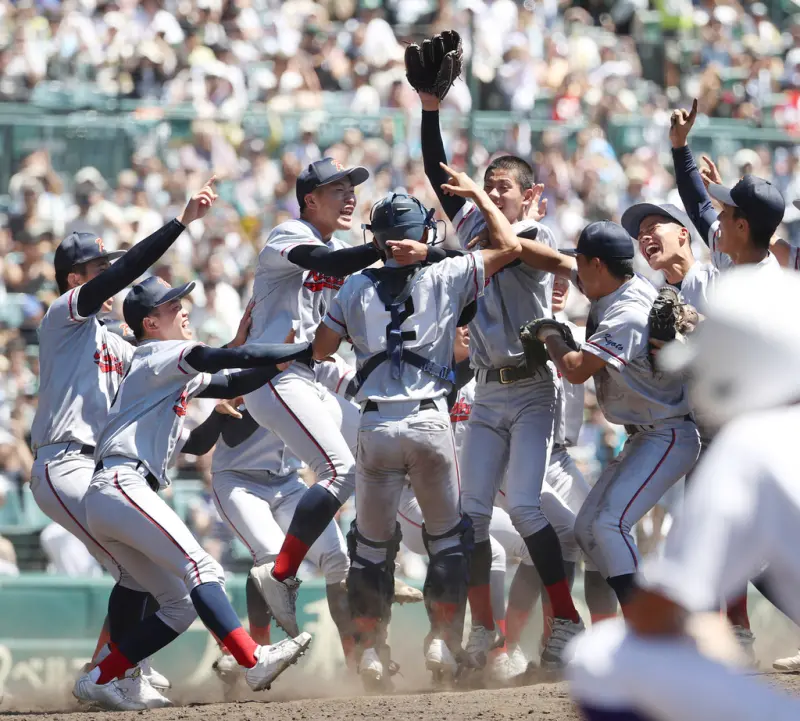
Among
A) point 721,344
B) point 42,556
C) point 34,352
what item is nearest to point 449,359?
point 721,344

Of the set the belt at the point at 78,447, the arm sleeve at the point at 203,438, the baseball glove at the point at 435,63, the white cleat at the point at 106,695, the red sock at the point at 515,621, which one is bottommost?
the red sock at the point at 515,621

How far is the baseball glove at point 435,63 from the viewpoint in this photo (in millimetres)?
5520

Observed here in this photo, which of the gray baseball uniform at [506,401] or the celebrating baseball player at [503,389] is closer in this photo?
the celebrating baseball player at [503,389]

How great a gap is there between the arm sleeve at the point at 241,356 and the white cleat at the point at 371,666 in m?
1.35

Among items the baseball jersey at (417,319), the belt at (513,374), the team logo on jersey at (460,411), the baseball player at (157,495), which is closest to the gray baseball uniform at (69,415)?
the baseball player at (157,495)

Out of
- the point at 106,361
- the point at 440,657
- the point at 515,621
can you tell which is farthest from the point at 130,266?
the point at 515,621

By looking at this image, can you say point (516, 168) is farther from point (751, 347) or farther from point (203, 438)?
point (751, 347)

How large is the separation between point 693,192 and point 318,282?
1.83m

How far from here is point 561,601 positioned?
5.50 metres

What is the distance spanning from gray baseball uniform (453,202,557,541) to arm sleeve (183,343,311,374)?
2.99 ft

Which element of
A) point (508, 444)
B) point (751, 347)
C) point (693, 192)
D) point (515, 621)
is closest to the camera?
point (751, 347)

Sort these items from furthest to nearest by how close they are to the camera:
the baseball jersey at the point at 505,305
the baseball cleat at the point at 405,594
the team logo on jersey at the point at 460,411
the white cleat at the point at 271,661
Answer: the team logo on jersey at the point at 460,411
the baseball cleat at the point at 405,594
the baseball jersey at the point at 505,305
the white cleat at the point at 271,661

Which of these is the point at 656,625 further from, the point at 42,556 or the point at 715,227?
the point at 42,556

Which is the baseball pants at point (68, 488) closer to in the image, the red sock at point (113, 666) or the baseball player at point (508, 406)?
the red sock at point (113, 666)
